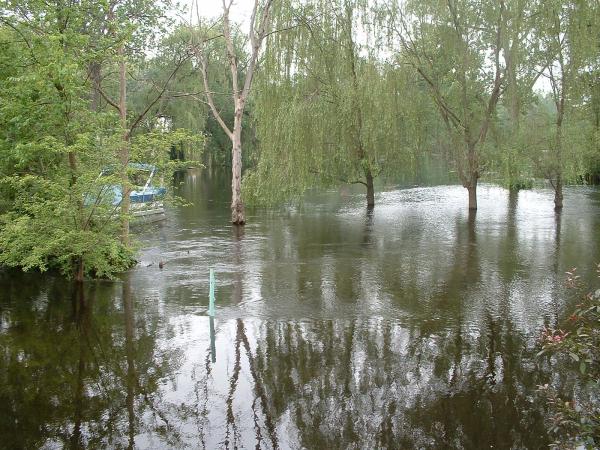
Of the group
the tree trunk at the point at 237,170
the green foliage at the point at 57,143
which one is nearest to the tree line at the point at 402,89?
the tree trunk at the point at 237,170

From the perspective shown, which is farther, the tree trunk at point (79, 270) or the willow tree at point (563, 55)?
the willow tree at point (563, 55)

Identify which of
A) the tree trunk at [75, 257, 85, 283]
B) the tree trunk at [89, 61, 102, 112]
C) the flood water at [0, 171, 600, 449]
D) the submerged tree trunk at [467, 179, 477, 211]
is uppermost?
the tree trunk at [89, 61, 102, 112]

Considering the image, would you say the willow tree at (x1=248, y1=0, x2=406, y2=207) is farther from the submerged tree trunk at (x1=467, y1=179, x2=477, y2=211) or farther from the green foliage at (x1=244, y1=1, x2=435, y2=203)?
the submerged tree trunk at (x1=467, y1=179, x2=477, y2=211)

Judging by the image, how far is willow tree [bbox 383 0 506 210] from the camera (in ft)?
84.0

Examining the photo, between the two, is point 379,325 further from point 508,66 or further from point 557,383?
point 508,66

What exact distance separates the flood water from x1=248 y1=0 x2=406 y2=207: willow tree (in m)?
6.71

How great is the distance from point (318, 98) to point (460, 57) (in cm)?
672

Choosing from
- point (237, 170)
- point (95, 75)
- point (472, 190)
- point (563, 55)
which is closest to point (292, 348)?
point (95, 75)

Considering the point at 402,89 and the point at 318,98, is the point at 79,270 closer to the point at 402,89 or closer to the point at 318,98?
the point at 318,98

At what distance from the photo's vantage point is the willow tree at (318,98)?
2480cm

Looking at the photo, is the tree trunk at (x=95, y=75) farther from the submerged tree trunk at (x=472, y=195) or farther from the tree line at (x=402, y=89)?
the submerged tree trunk at (x=472, y=195)

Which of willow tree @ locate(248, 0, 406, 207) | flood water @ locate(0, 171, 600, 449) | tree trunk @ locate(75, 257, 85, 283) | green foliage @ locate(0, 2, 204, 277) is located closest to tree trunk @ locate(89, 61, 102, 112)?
green foliage @ locate(0, 2, 204, 277)

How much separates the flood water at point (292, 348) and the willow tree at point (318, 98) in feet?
22.0

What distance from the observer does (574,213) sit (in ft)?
89.0
